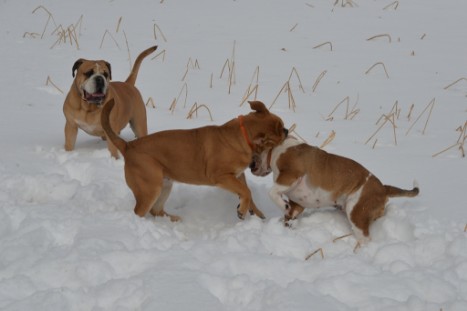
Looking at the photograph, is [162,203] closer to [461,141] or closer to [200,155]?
[200,155]

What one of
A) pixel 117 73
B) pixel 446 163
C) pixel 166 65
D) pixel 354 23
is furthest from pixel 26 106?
pixel 354 23

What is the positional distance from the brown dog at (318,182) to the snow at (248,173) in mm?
145

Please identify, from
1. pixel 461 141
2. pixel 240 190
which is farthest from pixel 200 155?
pixel 461 141

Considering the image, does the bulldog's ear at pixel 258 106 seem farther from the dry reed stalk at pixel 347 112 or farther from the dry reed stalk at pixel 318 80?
the dry reed stalk at pixel 318 80

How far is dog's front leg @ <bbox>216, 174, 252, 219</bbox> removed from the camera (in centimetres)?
493

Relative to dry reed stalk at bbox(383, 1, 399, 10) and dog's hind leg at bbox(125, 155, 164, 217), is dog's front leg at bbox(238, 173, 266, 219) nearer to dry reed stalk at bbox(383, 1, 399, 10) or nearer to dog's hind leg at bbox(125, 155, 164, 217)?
dog's hind leg at bbox(125, 155, 164, 217)

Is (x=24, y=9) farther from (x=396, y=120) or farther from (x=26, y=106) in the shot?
(x=396, y=120)

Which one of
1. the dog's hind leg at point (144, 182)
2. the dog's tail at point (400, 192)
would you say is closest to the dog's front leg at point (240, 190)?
the dog's hind leg at point (144, 182)

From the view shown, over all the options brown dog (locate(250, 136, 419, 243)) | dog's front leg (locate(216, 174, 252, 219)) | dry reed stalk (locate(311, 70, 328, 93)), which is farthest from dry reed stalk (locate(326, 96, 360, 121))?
dog's front leg (locate(216, 174, 252, 219))

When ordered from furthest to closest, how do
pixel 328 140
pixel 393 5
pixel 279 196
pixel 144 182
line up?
1. pixel 393 5
2. pixel 328 140
3. pixel 279 196
4. pixel 144 182

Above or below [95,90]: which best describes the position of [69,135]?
below

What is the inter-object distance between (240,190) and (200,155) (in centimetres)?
46

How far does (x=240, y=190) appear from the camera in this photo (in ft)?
16.2

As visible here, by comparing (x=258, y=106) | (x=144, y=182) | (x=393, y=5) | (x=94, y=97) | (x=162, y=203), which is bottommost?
(x=162, y=203)
